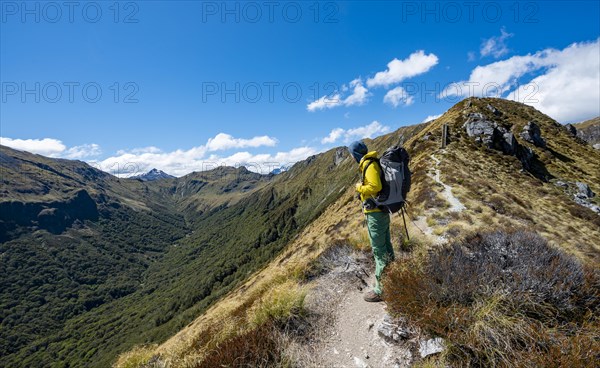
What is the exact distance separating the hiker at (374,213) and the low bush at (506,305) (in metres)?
0.71

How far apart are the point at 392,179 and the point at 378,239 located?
1.58m

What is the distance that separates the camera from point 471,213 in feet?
61.1

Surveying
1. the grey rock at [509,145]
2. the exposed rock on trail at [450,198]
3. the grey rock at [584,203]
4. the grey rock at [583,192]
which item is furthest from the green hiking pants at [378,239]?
the grey rock at [509,145]

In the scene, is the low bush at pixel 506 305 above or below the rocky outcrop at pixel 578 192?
above

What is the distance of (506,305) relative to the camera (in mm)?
5066

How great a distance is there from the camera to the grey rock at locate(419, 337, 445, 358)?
4.83 m

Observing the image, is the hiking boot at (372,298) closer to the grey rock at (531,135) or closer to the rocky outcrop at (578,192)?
the rocky outcrop at (578,192)

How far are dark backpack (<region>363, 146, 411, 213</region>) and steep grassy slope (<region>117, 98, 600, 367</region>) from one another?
12.1 ft

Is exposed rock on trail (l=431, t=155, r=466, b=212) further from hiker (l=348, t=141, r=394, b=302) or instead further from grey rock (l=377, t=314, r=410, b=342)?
grey rock (l=377, t=314, r=410, b=342)

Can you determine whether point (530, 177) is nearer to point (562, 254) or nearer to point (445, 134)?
point (445, 134)

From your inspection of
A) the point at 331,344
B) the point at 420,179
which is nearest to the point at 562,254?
the point at 331,344

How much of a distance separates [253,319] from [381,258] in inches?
137

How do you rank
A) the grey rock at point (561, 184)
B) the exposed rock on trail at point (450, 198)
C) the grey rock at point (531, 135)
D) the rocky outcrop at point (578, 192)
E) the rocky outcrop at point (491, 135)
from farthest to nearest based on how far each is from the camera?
the grey rock at point (531, 135), the rocky outcrop at point (491, 135), the grey rock at point (561, 184), the rocky outcrop at point (578, 192), the exposed rock on trail at point (450, 198)

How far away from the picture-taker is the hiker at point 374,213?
277 inches
